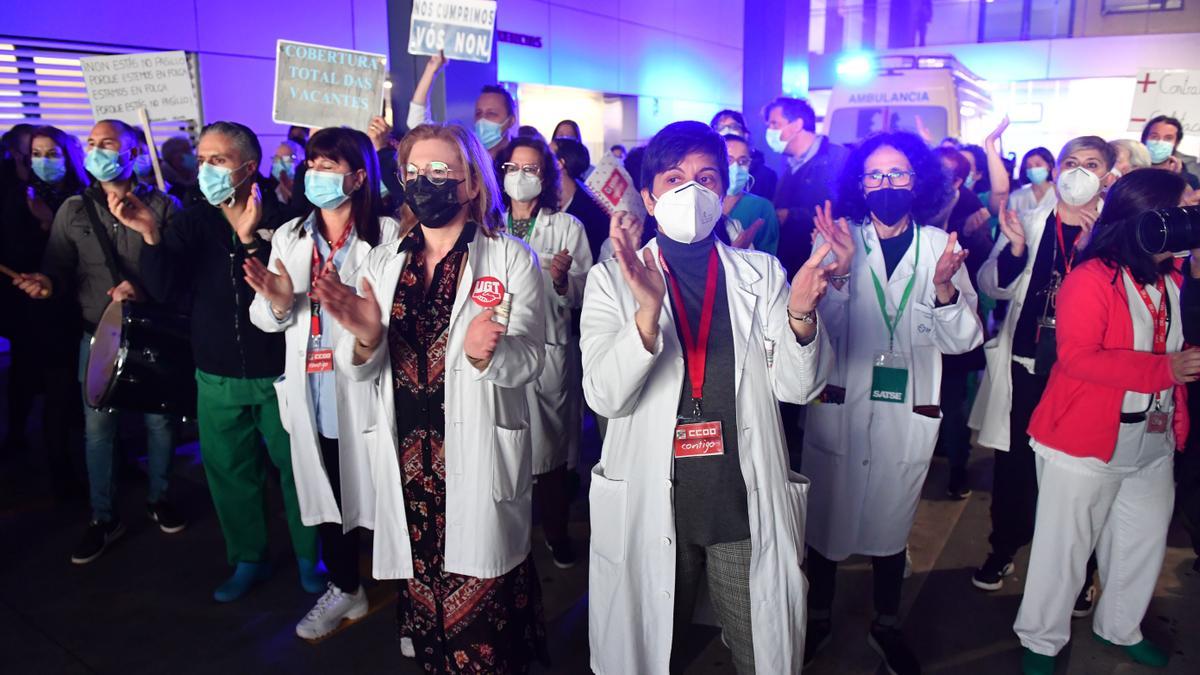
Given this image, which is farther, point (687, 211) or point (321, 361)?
point (321, 361)

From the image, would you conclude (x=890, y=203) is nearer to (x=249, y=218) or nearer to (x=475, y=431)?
(x=475, y=431)

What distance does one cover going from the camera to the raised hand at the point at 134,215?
3.50 meters

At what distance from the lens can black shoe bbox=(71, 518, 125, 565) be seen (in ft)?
14.5

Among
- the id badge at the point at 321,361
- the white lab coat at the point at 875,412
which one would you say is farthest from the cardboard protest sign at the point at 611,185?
the id badge at the point at 321,361

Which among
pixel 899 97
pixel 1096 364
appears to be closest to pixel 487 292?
pixel 1096 364

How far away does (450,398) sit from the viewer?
2744mm

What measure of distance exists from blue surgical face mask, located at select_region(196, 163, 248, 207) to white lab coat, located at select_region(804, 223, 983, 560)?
2496mm

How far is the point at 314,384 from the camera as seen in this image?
349 cm

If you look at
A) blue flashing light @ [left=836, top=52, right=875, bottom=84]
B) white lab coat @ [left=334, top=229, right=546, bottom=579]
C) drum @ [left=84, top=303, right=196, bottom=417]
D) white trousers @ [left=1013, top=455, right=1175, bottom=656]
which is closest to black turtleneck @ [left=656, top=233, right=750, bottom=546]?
white lab coat @ [left=334, top=229, right=546, bottom=579]

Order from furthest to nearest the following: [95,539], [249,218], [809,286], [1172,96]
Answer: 1. [1172,96]
2. [95,539]
3. [249,218]
4. [809,286]

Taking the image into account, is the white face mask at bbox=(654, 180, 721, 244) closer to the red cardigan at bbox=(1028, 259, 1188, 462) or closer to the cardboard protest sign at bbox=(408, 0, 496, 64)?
the red cardigan at bbox=(1028, 259, 1188, 462)

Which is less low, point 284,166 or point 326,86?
point 326,86

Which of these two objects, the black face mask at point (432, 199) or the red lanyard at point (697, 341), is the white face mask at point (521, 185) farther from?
the red lanyard at point (697, 341)

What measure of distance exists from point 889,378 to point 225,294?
2782mm
